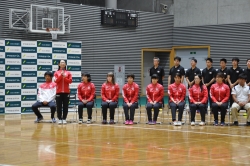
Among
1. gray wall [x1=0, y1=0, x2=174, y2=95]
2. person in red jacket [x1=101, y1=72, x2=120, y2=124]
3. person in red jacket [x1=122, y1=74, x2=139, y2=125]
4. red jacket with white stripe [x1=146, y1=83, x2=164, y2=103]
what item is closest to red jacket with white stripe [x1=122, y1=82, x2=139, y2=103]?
person in red jacket [x1=122, y1=74, x2=139, y2=125]

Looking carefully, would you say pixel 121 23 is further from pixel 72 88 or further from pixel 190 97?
pixel 190 97

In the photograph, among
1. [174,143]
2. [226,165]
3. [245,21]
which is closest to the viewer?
[226,165]

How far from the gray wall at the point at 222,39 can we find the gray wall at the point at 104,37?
5.19 ft

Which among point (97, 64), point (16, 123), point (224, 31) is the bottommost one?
point (16, 123)

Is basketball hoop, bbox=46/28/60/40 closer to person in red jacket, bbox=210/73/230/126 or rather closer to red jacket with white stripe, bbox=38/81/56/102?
red jacket with white stripe, bbox=38/81/56/102

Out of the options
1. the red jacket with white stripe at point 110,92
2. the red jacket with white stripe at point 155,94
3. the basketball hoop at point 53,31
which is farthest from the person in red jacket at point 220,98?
the basketball hoop at point 53,31

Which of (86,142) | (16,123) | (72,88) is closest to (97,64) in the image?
(72,88)

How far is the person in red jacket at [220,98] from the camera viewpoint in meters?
14.4

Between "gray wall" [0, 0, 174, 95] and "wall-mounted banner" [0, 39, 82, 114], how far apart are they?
5.54 meters

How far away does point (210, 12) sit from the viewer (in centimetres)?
2791

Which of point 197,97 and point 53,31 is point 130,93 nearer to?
point 197,97

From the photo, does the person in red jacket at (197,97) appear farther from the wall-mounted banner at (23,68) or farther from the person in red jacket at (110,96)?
the wall-mounted banner at (23,68)

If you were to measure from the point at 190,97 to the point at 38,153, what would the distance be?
6741mm

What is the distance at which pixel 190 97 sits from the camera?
14812mm
